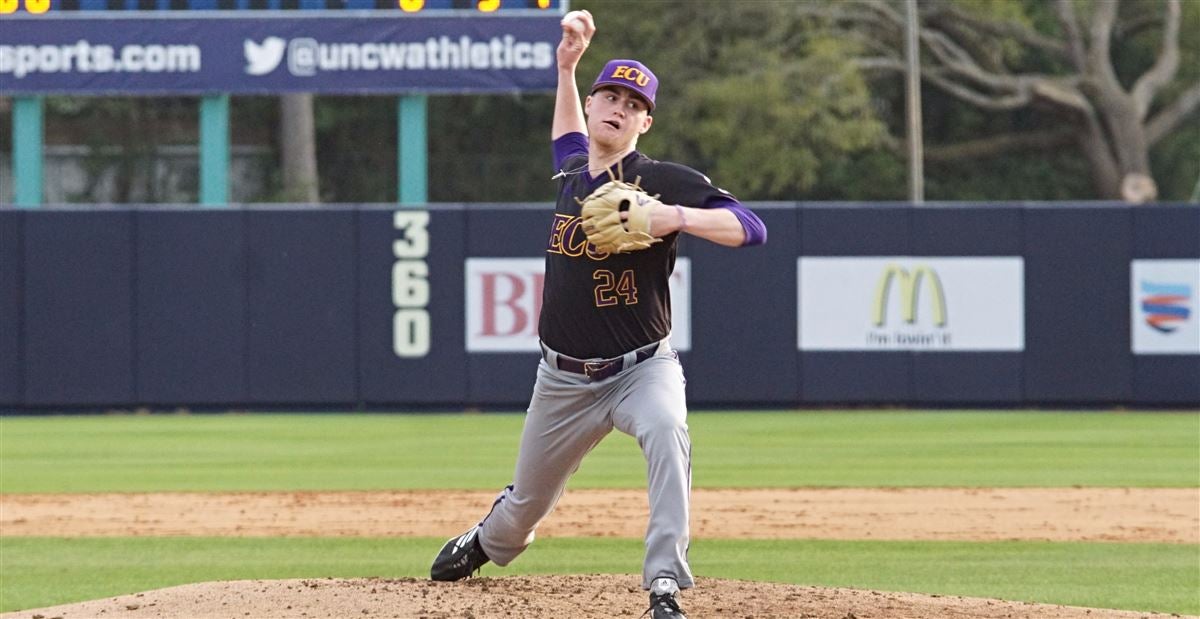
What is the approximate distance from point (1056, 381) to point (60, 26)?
10552 mm

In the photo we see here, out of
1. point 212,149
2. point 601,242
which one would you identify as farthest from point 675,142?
point 601,242

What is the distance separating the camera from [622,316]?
18.7ft

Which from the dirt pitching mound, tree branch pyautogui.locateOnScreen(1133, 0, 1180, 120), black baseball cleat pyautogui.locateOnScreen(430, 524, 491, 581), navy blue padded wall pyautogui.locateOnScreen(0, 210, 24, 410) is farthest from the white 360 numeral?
tree branch pyautogui.locateOnScreen(1133, 0, 1180, 120)

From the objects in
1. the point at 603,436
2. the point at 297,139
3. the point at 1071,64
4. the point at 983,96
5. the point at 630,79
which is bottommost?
the point at 603,436

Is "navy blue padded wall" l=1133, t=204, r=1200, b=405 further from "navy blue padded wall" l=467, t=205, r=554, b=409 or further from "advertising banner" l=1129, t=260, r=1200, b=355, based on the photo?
"navy blue padded wall" l=467, t=205, r=554, b=409

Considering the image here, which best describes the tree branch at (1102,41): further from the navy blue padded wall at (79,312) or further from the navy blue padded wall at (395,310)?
the navy blue padded wall at (79,312)

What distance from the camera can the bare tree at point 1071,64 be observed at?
3578 cm

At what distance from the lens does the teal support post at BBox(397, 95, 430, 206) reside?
18.0 m

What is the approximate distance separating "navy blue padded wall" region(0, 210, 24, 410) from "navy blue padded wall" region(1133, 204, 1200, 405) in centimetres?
1131

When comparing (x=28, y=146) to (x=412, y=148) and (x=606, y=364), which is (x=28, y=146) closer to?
(x=412, y=148)

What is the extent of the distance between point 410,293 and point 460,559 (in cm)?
1130

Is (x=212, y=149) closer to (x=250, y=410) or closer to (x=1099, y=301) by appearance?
(x=250, y=410)

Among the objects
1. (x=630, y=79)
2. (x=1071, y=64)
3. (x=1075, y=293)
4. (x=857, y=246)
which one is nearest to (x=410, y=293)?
(x=857, y=246)

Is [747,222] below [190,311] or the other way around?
the other way around
